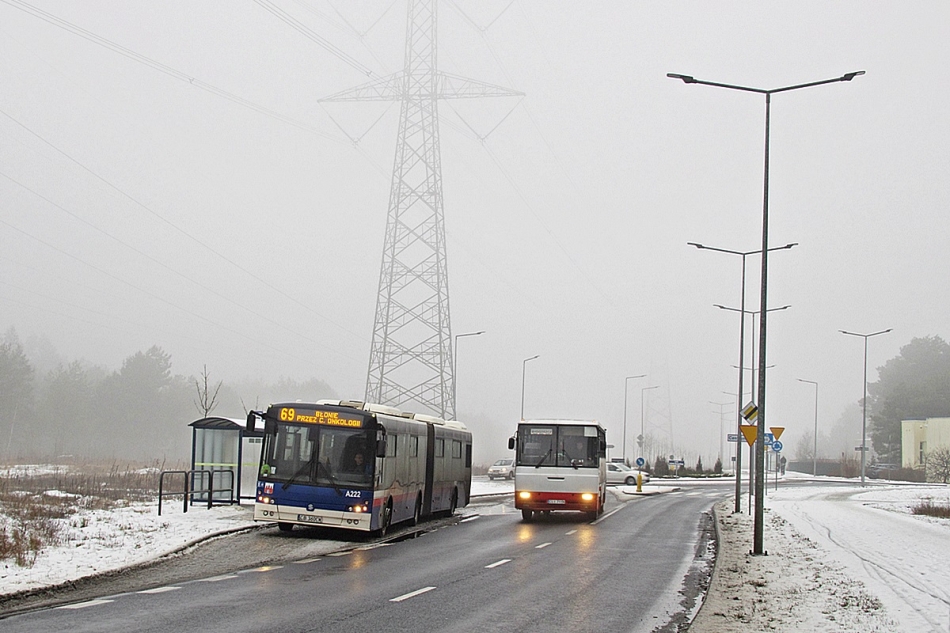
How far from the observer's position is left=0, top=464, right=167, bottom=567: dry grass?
16.7 metres

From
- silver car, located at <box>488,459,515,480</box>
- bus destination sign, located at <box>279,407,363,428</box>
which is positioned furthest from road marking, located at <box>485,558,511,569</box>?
silver car, located at <box>488,459,515,480</box>

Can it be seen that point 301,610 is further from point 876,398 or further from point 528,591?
point 876,398

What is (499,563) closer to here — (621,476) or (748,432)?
(748,432)

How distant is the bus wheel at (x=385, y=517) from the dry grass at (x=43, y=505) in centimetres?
640

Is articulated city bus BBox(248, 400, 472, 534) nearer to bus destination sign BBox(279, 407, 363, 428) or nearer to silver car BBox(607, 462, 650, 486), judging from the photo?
bus destination sign BBox(279, 407, 363, 428)

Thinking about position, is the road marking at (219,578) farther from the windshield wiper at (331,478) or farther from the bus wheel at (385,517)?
the bus wheel at (385,517)

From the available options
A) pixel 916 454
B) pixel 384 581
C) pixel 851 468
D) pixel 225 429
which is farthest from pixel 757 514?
pixel 916 454

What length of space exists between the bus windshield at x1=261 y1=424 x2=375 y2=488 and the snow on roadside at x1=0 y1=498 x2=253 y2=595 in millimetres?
1853

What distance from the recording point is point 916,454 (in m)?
110

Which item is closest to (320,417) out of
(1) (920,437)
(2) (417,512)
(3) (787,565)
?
(2) (417,512)

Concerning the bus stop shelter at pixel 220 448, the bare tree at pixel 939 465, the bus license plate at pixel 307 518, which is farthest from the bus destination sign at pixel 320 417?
the bare tree at pixel 939 465

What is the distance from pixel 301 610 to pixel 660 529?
18277 millimetres

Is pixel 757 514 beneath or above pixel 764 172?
beneath

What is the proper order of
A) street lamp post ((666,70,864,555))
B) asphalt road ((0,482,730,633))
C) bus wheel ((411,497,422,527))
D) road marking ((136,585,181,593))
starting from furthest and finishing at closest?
bus wheel ((411,497,422,527)), street lamp post ((666,70,864,555)), road marking ((136,585,181,593)), asphalt road ((0,482,730,633))
